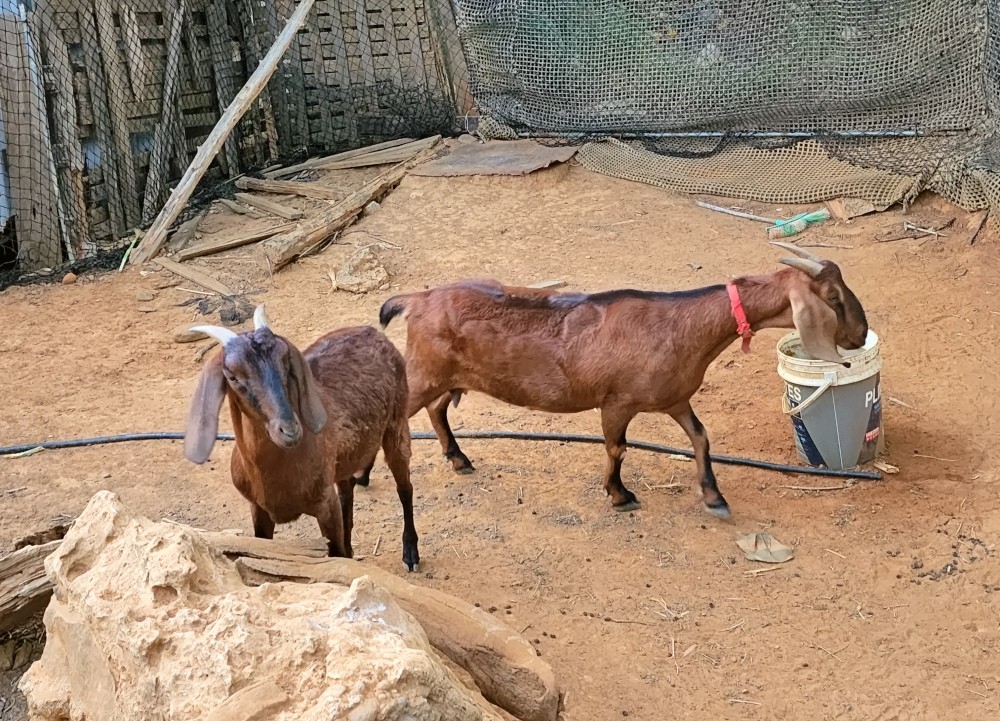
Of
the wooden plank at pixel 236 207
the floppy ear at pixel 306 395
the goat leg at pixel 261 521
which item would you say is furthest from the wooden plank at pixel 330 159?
the floppy ear at pixel 306 395

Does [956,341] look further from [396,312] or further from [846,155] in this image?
[396,312]

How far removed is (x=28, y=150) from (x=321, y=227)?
266 centimetres

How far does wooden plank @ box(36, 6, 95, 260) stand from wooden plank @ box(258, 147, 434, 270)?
176 centimetres

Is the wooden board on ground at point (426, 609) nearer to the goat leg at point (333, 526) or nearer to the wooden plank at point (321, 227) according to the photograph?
the goat leg at point (333, 526)

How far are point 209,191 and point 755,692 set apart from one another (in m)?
8.44

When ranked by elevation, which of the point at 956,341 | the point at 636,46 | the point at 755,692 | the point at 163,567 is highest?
the point at 636,46

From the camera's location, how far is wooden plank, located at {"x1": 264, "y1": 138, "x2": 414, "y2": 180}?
428 inches

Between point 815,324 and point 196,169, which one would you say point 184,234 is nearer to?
point 196,169

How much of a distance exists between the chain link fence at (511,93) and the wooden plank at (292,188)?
34 centimetres

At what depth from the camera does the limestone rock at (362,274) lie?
326 inches

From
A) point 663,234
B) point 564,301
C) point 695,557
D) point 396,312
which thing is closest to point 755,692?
point 695,557

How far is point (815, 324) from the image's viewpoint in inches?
189

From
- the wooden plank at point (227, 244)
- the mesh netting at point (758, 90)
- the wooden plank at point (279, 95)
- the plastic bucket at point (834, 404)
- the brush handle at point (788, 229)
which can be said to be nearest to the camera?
the plastic bucket at point (834, 404)

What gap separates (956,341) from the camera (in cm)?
658
